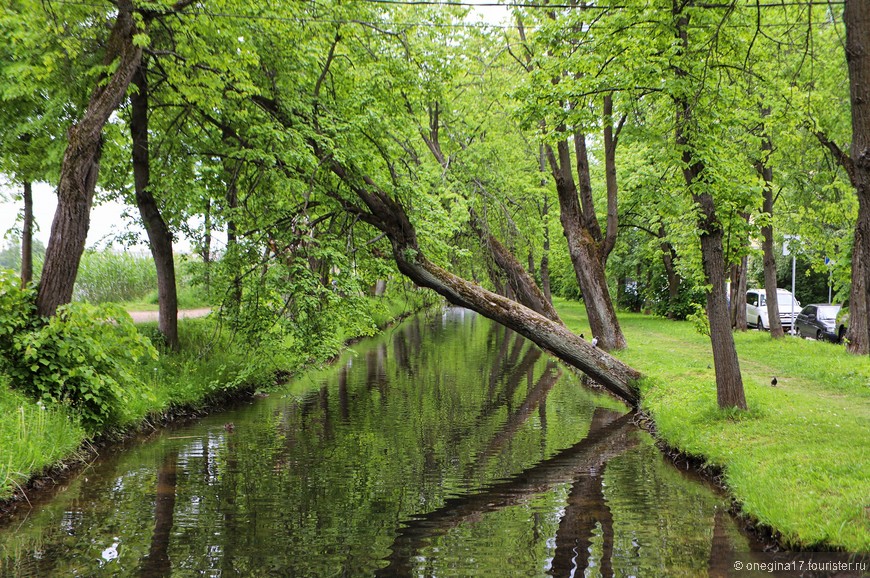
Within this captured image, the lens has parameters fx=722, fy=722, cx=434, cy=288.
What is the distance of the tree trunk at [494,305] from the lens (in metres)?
13.3

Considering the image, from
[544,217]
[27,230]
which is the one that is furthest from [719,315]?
[544,217]

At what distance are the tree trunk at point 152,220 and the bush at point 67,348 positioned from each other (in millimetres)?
3971

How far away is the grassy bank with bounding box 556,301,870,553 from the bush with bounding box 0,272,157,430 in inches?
302

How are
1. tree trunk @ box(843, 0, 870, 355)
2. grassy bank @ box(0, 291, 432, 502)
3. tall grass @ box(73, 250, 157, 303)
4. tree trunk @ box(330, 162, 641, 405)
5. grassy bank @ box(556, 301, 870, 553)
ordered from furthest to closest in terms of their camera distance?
1. tall grass @ box(73, 250, 157, 303)
2. tree trunk @ box(330, 162, 641, 405)
3. grassy bank @ box(0, 291, 432, 502)
4. grassy bank @ box(556, 301, 870, 553)
5. tree trunk @ box(843, 0, 870, 355)

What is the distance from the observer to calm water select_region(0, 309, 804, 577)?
6.42m

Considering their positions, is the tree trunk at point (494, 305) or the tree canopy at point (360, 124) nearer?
the tree canopy at point (360, 124)

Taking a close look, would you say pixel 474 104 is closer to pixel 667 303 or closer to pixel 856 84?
pixel 856 84

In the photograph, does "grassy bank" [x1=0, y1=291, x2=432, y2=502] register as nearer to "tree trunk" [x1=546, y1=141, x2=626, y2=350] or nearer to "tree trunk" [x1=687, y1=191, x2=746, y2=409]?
"tree trunk" [x1=546, y1=141, x2=626, y2=350]

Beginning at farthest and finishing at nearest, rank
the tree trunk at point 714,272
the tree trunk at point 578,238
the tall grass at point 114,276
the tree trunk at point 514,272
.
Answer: the tall grass at point 114,276 → the tree trunk at point 514,272 → the tree trunk at point 578,238 → the tree trunk at point 714,272

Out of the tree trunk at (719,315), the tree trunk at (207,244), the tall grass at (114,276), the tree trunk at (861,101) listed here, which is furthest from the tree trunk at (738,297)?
the tall grass at (114,276)

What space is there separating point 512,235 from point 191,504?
13.6 metres

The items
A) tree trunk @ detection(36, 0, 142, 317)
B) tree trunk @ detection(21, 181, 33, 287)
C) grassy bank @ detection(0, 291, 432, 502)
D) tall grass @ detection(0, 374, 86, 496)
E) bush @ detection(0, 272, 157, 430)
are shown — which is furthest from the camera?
tree trunk @ detection(21, 181, 33, 287)

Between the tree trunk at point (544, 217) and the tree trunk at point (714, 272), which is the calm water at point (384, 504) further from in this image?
the tree trunk at point (544, 217)

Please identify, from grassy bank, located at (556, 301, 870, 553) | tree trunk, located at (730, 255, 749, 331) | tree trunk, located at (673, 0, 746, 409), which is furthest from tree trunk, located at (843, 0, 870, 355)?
tree trunk, located at (730, 255, 749, 331)
